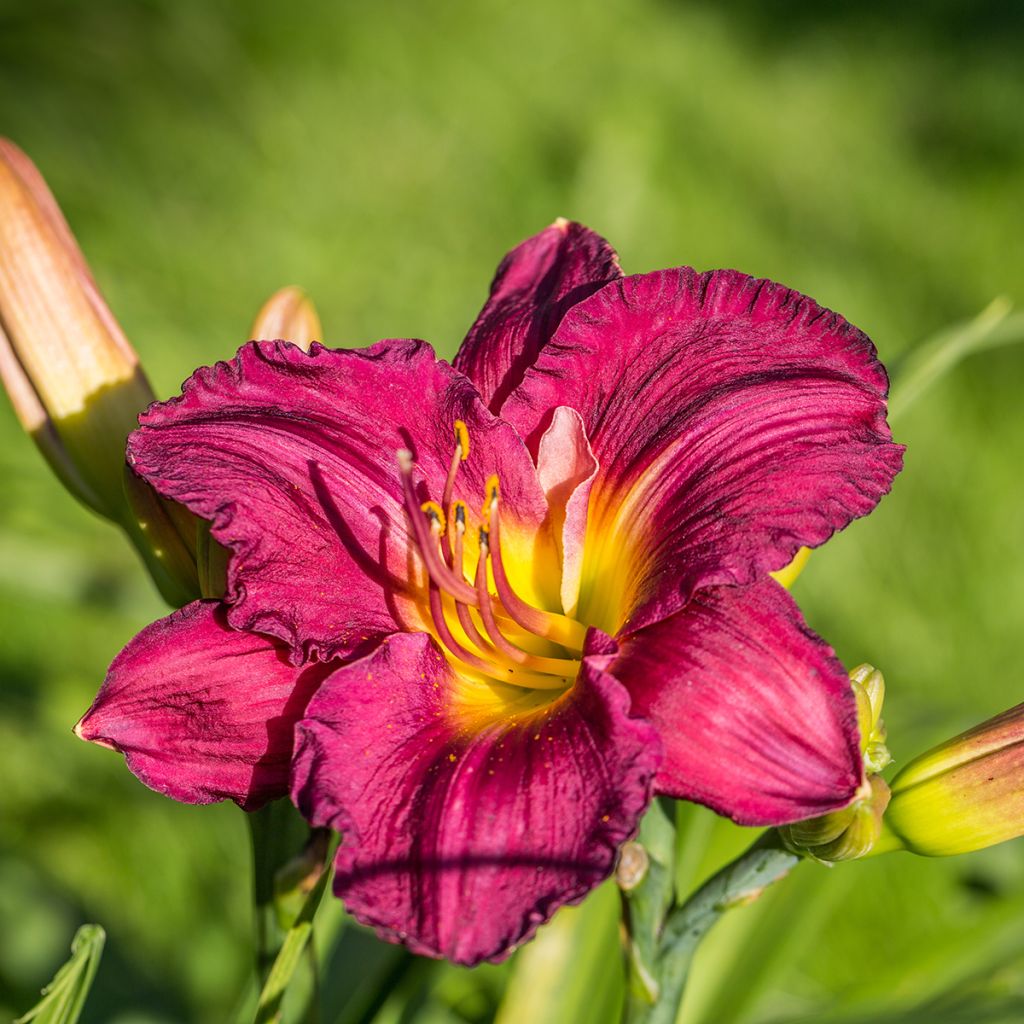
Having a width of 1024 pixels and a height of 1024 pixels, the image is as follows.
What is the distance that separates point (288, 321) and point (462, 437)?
0.68 ft

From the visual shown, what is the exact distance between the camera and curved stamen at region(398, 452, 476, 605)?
2.43 ft

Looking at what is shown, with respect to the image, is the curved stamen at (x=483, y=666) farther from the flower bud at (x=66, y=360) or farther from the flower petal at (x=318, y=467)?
the flower bud at (x=66, y=360)

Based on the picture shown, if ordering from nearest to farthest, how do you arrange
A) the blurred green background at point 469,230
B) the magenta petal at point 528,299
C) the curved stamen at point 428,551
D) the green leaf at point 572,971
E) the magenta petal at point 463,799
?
the magenta petal at point 463,799
the curved stamen at point 428,551
the magenta petal at point 528,299
the green leaf at point 572,971
the blurred green background at point 469,230

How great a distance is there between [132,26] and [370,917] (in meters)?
2.91

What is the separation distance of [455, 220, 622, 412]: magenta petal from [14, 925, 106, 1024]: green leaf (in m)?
0.42

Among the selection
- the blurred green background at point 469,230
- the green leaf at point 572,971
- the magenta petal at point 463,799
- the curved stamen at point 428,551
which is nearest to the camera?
the magenta petal at point 463,799

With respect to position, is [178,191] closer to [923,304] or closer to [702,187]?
[702,187]

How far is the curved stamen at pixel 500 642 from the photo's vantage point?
2.54ft

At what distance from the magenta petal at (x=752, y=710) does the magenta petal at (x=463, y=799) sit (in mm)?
30

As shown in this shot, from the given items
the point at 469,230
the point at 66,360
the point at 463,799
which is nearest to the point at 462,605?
the point at 463,799

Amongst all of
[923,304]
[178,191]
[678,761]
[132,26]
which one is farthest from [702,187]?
[678,761]

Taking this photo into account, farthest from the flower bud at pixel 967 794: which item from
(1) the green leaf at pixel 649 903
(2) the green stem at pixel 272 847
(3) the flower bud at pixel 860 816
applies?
(2) the green stem at pixel 272 847

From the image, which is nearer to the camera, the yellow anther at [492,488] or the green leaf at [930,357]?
the yellow anther at [492,488]

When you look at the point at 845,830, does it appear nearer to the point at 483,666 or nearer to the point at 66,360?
the point at 483,666
